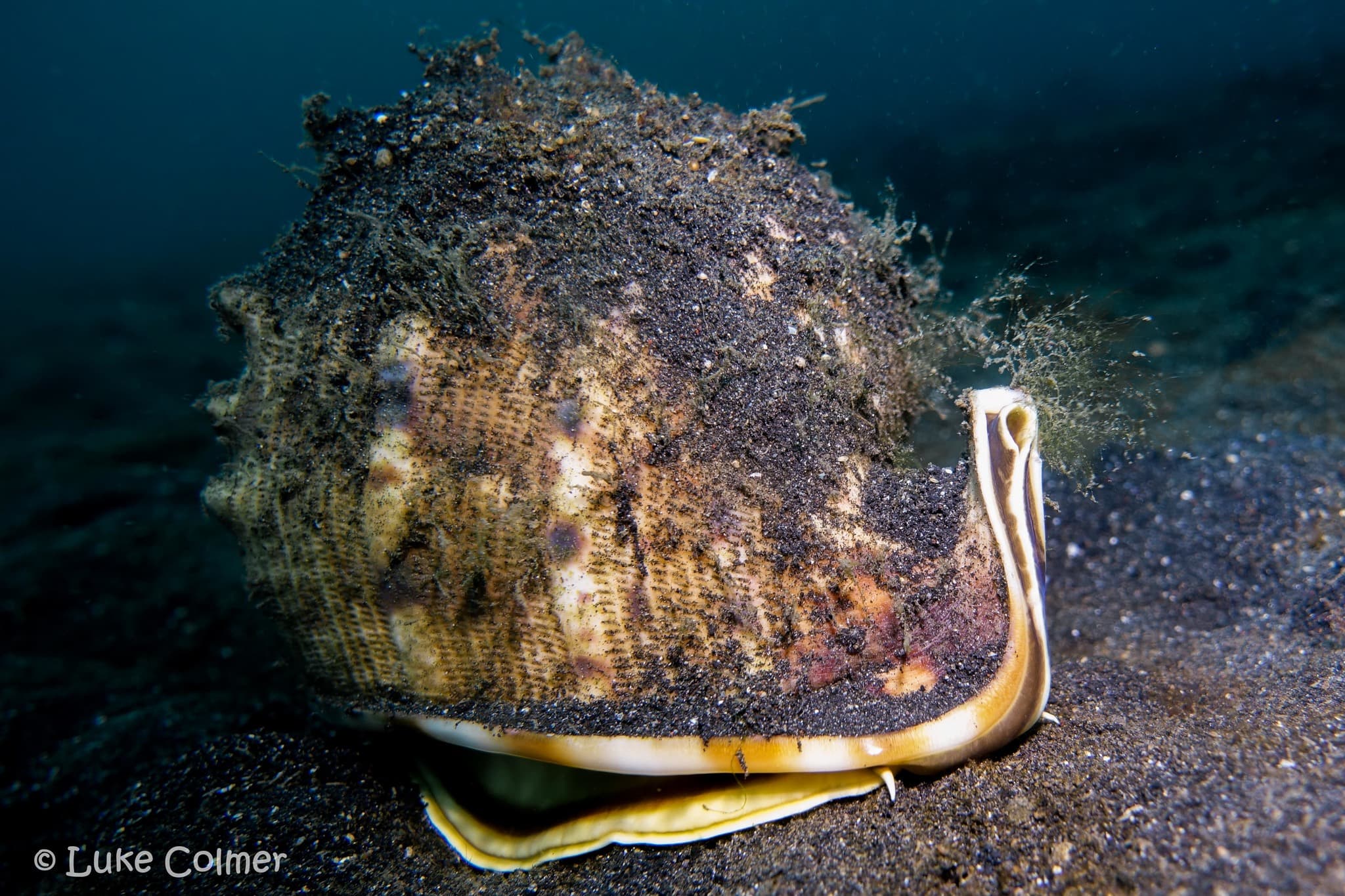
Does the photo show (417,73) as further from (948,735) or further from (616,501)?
(948,735)

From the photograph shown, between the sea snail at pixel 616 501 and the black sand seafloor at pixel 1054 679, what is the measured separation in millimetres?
216

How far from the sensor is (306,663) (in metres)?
2.41

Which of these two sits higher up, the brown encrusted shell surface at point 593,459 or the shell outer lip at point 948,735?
the brown encrusted shell surface at point 593,459

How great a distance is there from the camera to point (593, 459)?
184 cm

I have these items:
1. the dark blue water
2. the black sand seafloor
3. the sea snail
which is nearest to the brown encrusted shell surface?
the sea snail

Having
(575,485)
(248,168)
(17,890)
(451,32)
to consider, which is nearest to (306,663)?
(575,485)

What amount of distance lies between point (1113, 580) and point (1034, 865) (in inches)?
88.1

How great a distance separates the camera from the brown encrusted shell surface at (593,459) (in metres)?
1.85

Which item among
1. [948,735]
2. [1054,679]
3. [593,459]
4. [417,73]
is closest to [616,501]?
[593,459]

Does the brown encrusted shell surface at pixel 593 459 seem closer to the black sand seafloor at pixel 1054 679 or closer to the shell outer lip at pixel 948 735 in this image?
the shell outer lip at pixel 948 735

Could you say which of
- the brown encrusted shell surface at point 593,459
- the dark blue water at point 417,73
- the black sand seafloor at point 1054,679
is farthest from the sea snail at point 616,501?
the dark blue water at point 417,73

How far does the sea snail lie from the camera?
1.84 m

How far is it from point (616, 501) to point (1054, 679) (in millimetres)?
1831

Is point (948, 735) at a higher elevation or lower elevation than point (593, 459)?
lower
